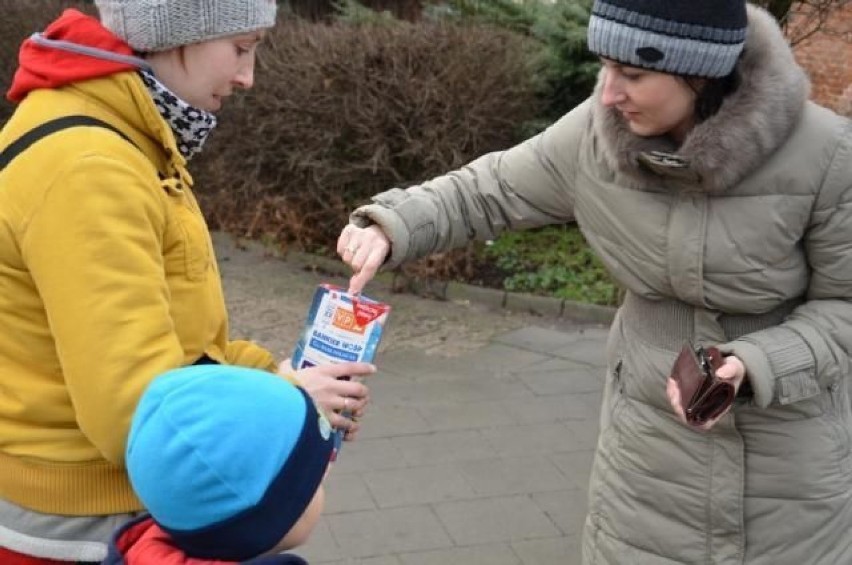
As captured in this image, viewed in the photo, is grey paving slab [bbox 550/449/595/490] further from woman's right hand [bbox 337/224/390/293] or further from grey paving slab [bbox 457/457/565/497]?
woman's right hand [bbox 337/224/390/293]

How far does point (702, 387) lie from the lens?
7.66ft

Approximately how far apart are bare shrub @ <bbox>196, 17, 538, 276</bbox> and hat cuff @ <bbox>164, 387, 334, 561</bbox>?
600 cm

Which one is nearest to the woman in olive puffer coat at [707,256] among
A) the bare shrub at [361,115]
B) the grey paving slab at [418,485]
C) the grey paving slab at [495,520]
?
the grey paving slab at [495,520]

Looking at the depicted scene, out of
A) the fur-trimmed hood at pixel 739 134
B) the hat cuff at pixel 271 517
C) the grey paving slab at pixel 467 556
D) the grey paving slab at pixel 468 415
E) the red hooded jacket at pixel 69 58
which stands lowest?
the grey paving slab at pixel 468 415

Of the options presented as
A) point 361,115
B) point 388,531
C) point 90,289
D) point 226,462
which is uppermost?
point 90,289

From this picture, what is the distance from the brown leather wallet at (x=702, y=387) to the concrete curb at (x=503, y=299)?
466cm

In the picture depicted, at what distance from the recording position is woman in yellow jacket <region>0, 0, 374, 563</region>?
1.79m

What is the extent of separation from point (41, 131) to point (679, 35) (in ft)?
4.30

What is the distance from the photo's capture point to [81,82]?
192 centimetres

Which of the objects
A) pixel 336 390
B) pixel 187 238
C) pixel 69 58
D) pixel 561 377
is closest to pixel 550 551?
pixel 561 377

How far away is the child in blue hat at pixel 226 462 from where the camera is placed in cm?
162

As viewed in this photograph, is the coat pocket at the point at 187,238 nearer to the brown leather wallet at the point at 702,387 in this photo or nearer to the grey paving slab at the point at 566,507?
the brown leather wallet at the point at 702,387

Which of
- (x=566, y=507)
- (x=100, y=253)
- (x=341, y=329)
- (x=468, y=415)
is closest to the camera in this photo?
(x=100, y=253)

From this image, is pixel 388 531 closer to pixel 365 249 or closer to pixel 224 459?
pixel 365 249
